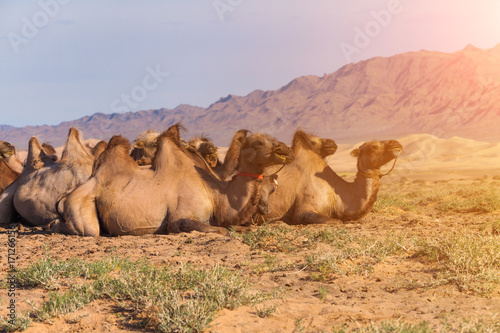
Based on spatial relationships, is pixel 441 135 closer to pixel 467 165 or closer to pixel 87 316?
pixel 467 165

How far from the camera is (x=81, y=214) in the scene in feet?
24.7

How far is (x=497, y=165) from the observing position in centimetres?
3481

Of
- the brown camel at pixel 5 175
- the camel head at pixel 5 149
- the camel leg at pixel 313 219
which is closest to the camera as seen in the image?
the camel leg at pixel 313 219

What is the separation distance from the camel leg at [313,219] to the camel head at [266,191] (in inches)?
26.1

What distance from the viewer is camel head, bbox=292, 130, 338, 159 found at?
941 centimetres

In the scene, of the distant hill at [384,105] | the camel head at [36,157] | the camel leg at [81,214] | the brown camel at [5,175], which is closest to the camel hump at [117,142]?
the camel leg at [81,214]

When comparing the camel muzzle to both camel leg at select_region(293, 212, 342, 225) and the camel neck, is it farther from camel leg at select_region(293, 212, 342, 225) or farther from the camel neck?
the camel neck

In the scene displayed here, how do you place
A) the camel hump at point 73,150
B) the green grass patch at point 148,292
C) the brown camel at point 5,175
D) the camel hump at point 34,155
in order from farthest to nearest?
1. the brown camel at point 5,175
2. the camel hump at point 34,155
3. the camel hump at point 73,150
4. the green grass patch at point 148,292

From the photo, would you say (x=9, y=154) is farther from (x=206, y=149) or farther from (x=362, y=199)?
(x=362, y=199)

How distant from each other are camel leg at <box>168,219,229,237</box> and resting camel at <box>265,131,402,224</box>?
5.46 feet

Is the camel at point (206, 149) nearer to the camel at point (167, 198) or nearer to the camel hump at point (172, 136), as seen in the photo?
the camel hump at point (172, 136)

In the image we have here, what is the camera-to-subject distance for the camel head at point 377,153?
875 centimetres

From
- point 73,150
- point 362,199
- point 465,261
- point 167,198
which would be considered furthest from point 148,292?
point 73,150

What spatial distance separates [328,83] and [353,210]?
187 meters
